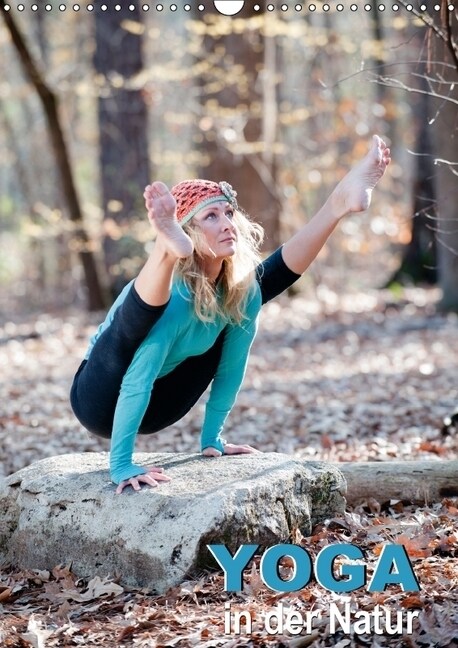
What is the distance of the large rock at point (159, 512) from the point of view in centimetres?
375

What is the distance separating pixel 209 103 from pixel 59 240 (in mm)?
6814

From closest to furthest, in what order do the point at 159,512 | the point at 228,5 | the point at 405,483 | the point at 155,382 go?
1. the point at 159,512
2. the point at 155,382
3. the point at 405,483
4. the point at 228,5

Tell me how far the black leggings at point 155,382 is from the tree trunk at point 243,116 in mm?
8214

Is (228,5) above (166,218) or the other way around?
above

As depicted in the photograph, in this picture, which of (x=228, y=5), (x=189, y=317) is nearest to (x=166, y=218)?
(x=189, y=317)

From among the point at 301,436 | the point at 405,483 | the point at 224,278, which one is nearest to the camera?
the point at 224,278

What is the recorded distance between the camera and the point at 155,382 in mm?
4320

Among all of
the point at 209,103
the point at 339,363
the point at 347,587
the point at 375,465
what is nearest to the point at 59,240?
the point at 209,103

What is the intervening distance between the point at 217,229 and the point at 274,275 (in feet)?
1.76

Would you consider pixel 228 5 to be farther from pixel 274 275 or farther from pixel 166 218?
pixel 166 218

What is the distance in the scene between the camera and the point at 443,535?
403 cm

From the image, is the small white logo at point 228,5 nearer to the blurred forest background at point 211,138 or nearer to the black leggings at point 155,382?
the black leggings at point 155,382

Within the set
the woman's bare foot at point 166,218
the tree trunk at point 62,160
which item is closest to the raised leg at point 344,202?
the woman's bare foot at point 166,218

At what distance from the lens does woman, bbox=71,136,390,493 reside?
3.93 m
